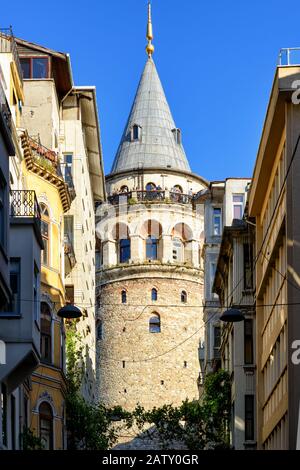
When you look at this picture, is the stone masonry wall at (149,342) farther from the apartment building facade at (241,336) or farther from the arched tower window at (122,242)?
the apartment building facade at (241,336)

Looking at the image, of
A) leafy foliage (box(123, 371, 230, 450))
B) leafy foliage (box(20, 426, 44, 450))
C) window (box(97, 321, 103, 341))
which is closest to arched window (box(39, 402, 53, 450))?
leafy foliage (box(20, 426, 44, 450))

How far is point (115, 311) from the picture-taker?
119 meters

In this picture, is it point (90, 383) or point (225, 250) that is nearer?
point (225, 250)

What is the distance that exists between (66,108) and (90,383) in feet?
60.4

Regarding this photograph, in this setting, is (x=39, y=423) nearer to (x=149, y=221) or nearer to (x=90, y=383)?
(x=90, y=383)

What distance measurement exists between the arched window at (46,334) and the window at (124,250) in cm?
6626

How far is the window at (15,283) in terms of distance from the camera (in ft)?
124

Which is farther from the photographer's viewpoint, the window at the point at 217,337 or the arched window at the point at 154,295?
the arched window at the point at 154,295

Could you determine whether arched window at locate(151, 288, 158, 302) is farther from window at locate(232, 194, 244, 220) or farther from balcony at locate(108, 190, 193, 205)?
window at locate(232, 194, 244, 220)

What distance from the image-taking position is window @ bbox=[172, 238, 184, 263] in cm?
12062

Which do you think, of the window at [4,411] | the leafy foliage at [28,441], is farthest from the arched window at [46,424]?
the window at [4,411]

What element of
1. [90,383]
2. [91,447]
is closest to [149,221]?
[90,383]

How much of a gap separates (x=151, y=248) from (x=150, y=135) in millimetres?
11584

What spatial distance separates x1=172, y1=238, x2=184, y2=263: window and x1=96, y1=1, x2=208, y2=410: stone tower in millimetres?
82
